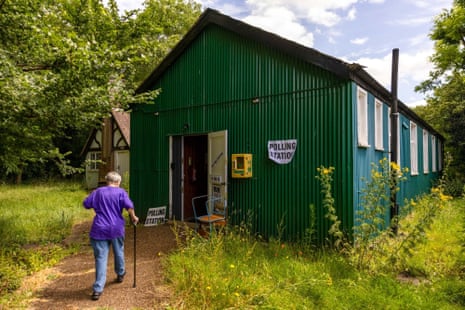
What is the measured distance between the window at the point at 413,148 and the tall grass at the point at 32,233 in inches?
443

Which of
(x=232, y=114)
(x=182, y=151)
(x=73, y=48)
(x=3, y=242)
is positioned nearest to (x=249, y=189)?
(x=232, y=114)

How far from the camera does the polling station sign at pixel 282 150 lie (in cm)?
627

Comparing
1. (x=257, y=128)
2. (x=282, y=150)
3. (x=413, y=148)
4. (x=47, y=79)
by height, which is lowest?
(x=282, y=150)

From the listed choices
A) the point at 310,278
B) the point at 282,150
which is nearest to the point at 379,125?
the point at 282,150

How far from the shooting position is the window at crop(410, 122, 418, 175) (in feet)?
37.2

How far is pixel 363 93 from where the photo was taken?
6.43 meters

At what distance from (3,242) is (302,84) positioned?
7.34 metres

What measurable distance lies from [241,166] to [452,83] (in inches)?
725

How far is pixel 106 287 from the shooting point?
4473mm

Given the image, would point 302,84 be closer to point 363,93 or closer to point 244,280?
point 363,93

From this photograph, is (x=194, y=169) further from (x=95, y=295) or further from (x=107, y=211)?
(x=95, y=295)

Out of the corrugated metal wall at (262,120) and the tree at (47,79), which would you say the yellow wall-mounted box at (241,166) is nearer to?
the corrugated metal wall at (262,120)

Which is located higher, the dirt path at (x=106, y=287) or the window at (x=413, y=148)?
the window at (x=413, y=148)

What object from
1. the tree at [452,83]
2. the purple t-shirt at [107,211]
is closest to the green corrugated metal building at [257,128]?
the purple t-shirt at [107,211]
